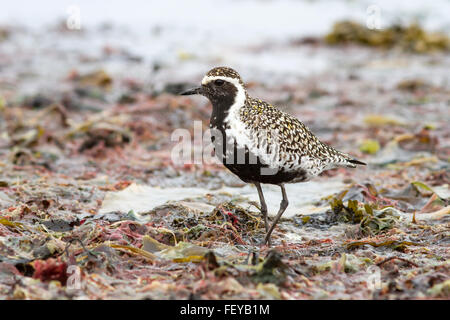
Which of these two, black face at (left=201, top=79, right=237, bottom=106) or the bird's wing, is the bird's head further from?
the bird's wing

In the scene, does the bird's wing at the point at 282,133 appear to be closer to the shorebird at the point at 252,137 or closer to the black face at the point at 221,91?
the shorebird at the point at 252,137

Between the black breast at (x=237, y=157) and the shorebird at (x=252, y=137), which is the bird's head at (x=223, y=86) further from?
the black breast at (x=237, y=157)

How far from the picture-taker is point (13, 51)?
15938 millimetres

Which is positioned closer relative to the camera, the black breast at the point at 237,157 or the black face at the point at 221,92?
the black breast at the point at 237,157

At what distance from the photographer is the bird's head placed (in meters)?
5.12

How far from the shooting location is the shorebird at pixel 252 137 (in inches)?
195

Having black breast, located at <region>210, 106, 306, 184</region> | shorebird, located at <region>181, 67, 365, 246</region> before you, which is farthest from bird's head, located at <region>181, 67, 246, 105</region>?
black breast, located at <region>210, 106, 306, 184</region>

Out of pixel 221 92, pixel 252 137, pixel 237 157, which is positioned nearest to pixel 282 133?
pixel 252 137

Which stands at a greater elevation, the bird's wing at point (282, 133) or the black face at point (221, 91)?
the black face at point (221, 91)

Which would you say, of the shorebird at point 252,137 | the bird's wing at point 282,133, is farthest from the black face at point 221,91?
the bird's wing at point 282,133

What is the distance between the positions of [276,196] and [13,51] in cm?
1110
